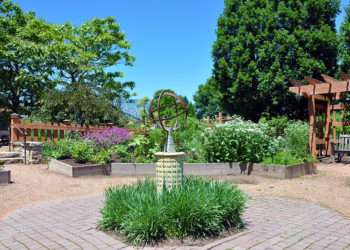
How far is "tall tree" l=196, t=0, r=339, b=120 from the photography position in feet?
45.2

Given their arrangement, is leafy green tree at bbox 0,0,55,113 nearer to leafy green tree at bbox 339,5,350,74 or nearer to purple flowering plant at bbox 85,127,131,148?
purple flowering plant at bbox 85,127,131,148

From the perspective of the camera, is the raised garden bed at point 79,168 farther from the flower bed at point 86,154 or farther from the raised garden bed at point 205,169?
the raised garden bed at point 205,169

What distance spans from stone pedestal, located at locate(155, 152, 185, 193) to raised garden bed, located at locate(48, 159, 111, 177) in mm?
4037

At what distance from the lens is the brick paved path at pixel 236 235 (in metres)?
3.15

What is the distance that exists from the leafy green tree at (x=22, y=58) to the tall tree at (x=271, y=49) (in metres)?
8.03

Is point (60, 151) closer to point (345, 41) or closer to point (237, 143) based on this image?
point (237, 143)

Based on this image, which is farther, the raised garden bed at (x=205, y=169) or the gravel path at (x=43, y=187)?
the raised garden bed at (x=205, y=169)

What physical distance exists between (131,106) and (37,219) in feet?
48.6

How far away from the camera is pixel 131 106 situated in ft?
61.3

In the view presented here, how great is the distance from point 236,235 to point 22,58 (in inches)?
589

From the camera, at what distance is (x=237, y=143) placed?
7.44 meters

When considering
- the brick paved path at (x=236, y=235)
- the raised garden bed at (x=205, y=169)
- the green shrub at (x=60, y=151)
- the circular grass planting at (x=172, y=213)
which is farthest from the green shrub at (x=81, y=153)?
the circular grass planting at (x=172, y=213)

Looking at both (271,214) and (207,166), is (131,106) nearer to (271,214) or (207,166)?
(207,166)


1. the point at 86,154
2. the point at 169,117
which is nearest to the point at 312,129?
the point at 86,154
